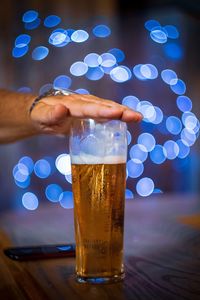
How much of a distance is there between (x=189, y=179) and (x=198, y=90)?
0.73 metres

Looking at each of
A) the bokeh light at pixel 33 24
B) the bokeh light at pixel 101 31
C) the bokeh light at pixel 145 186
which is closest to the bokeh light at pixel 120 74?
the bokeh light at pixel 101 31

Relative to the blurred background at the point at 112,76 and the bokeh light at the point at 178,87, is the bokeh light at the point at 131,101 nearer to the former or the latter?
the blurred background at the point at 112,76

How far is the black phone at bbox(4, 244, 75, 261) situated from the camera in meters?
0.78

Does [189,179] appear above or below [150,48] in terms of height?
below

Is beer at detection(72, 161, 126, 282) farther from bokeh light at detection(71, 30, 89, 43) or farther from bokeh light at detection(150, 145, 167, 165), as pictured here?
bokeh light at detection(150, 145, 167, 165)

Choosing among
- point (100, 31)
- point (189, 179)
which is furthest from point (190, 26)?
point (189, 179)

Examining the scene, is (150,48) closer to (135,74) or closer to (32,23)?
(135,74)

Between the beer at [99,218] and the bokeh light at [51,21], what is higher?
the bokeh light at [51,21]

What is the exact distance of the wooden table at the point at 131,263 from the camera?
0.60 m

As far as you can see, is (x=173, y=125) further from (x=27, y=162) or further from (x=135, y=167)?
(x=27, y=162)

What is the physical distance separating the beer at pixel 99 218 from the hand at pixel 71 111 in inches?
2.7

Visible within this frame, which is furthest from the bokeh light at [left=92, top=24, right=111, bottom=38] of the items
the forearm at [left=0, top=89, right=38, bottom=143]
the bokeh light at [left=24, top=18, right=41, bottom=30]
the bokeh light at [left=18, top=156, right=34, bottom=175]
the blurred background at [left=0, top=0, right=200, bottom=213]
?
the forearm at [left=0, top=89, right=38, bottom=143]

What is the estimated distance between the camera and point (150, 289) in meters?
0.60

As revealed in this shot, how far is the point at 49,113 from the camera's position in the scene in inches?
28.9
